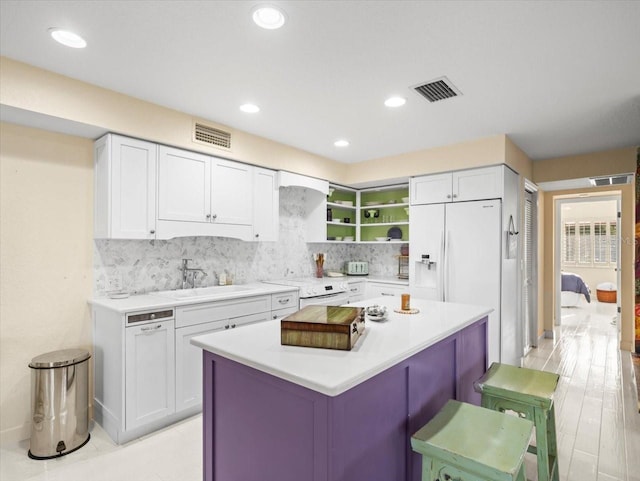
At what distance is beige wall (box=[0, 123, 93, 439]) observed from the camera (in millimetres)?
2527

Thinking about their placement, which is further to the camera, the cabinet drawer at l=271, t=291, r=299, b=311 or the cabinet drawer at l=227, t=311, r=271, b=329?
the cabinet drawer at l=271, t=291, r=299, b=311

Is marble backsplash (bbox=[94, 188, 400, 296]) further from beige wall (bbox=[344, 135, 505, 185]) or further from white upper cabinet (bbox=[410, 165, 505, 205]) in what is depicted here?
white upper cabinet (bbox=[410, 165, 505, 205])

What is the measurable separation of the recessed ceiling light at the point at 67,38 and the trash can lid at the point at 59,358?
80.0 inches

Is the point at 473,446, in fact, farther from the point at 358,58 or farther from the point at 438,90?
the point at 438,90

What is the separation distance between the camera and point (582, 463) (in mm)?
2316

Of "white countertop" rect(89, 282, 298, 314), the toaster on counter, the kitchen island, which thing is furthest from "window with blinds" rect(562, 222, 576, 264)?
the kitchen island

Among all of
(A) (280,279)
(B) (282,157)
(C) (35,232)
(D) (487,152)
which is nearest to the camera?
(C) (35,232)

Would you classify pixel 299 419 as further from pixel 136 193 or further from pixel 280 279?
pixel 280 279

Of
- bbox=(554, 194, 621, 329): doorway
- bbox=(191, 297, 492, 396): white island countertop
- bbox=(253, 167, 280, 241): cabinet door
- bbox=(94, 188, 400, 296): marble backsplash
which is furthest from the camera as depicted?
bbox=(554, 194, 621, 329): doorway

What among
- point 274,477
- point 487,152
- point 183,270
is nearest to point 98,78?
point 183,270

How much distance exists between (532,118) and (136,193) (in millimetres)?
3468

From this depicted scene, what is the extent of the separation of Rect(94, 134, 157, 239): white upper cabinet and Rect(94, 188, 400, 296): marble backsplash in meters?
0.33

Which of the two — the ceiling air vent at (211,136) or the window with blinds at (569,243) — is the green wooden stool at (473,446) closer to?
the ceiling air vent at (211,136)

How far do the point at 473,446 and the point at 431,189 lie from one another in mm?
3205
